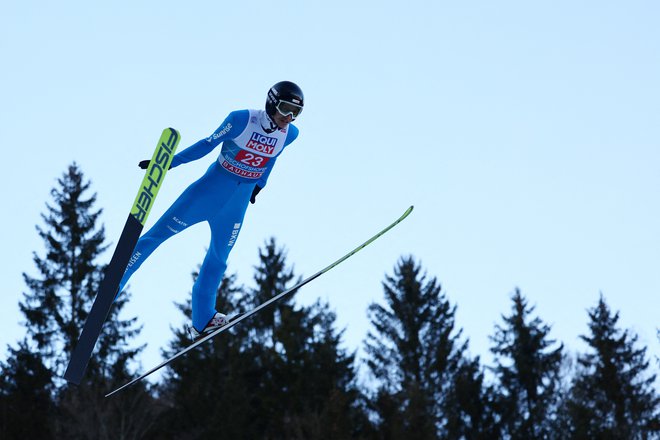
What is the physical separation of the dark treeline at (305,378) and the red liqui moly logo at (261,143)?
16.4 meters

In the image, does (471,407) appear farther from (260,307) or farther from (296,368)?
(260,307)

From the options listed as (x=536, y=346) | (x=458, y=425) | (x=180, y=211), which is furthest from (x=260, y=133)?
(x=536, y=346)

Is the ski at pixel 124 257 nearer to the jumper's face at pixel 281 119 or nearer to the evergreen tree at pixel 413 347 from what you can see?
the jumper's face at pixel 281 119

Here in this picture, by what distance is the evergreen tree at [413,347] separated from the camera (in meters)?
26.6

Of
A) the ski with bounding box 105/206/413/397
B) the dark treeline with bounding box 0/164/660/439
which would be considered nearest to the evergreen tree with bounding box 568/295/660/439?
the dark treeline with bounding box 0/164/660/439

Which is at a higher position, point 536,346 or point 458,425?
point 536,346

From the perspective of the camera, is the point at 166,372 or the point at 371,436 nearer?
the point at 371,436

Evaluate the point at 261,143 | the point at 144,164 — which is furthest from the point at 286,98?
the point at 144,164

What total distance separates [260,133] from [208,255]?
990 mm

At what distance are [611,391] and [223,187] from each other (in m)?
23.9

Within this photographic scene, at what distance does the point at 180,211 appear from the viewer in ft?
20.8

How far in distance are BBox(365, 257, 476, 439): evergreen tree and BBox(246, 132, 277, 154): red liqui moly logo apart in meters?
19.5

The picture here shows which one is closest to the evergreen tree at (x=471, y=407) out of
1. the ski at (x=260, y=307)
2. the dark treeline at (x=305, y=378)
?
the dark treeline at (x=305, y=378)

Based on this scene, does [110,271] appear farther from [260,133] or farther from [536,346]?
[536,346]
